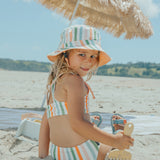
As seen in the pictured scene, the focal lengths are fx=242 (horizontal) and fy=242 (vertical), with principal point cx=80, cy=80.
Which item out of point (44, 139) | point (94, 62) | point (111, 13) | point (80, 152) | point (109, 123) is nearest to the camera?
point (80, 152)

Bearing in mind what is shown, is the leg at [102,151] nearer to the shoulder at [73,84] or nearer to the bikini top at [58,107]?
the bikini top at [58,107]

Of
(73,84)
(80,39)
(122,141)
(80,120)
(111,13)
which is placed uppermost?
(111,13)

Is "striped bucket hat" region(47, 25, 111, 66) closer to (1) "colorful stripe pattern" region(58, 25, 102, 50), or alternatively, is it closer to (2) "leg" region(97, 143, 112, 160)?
(1) "colorful stripe pattern" region(58, 25, 102, 50)

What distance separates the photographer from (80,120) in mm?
1169

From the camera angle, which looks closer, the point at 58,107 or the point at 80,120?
the point at 80,120

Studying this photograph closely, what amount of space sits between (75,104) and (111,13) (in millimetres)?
4069

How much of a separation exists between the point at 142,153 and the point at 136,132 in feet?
2.36

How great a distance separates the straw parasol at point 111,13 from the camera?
13.9 feet

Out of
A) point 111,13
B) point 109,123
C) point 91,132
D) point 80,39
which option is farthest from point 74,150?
point 111,13

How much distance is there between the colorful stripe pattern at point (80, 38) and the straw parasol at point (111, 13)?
2.99m

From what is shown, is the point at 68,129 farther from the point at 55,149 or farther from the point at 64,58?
the point at 64,58

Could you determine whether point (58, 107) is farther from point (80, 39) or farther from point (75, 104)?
point (80, 39)

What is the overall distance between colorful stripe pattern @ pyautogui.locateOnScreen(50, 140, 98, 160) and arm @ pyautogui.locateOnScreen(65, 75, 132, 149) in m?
0.10

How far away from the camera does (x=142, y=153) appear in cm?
217
